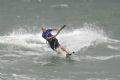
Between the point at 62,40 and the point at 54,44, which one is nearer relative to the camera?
the point at 54,44

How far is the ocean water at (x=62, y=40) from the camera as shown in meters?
25.8

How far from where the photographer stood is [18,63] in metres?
27.5

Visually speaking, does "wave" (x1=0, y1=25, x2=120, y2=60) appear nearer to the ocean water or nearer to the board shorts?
the ocean water

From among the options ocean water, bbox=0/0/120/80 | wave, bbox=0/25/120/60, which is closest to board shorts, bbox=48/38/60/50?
ocean water, bbox=0/0/120/80

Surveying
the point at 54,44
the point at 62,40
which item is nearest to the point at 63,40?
the point at 62,40

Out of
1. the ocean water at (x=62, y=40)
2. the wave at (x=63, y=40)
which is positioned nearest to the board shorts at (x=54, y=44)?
the ocean water at (x=62, y=40)

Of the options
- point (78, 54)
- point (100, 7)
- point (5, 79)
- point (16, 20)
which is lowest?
point (5, 79)

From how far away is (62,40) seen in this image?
33.8m

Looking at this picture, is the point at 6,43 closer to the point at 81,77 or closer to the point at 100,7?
the point at 81,77

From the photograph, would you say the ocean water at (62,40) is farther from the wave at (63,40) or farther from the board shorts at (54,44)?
the board shorts at (54,44)

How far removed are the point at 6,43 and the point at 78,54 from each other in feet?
20.2

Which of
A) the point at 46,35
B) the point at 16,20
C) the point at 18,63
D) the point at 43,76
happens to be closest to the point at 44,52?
the point at 46,35

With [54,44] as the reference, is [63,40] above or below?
above

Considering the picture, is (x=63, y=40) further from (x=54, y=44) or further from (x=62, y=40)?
(x=54, y=44)
